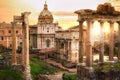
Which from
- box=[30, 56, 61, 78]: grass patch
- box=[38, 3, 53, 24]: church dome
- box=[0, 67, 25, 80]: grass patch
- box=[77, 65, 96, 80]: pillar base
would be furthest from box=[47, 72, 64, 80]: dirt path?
box=[38, 3, 53, 24]: church dome

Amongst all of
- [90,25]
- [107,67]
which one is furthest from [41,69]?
[90,25]

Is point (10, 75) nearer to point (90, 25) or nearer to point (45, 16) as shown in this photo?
point (90, 25)

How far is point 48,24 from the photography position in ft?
254

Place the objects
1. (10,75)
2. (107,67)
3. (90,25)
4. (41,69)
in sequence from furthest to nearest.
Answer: (41,69)
(10,75)
(107,67)
(90,25)

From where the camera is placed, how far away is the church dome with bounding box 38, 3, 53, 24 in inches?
3069

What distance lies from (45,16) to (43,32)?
15.0 feet

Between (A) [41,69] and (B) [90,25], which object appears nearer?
(B) [90,25]

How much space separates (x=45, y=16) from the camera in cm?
7812

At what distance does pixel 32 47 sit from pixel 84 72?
4006cm

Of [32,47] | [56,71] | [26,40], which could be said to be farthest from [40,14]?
[26,40]

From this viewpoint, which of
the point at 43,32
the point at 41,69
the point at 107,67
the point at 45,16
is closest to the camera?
the point at 107,67

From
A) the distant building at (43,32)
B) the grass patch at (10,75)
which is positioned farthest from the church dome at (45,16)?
the grass patch at (10,75)

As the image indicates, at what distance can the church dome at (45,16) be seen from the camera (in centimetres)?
7796

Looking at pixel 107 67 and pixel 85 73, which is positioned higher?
pixel 107 67
